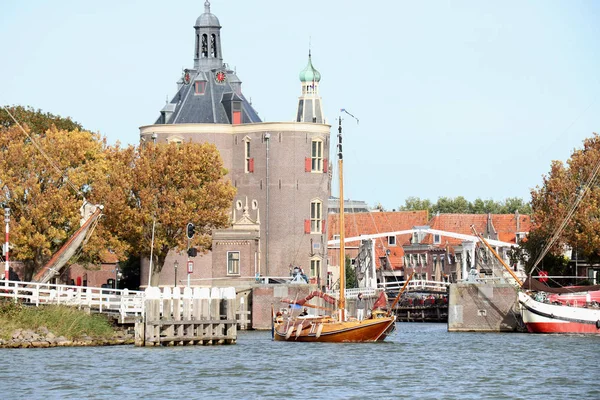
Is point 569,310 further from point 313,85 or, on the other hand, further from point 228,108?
point 313,85

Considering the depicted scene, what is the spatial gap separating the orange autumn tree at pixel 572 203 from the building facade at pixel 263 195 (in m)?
16.0

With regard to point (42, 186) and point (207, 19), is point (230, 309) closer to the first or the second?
point (42, 186)

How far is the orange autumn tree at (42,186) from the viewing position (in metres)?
82.9

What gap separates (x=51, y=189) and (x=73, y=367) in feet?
104

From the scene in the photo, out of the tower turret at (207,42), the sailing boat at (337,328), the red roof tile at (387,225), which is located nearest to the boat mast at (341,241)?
the sailing boat at (337,328)

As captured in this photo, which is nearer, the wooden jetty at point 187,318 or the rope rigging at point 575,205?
the wooden jetty at point 187,318

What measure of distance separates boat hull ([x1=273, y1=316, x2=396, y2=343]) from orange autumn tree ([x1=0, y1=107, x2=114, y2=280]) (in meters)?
16.9

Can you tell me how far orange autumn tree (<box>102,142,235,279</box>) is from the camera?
86438 millimetres

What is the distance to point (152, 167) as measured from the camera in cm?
8800

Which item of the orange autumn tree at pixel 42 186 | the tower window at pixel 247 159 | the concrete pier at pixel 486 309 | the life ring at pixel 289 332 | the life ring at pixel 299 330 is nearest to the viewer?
the life ring at pixel 299 330

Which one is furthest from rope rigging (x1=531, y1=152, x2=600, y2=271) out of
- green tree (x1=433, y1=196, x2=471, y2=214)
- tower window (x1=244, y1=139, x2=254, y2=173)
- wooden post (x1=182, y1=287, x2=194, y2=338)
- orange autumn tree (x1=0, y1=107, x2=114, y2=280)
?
green tree (x1=433, y1=196, x2=471, y2=214)

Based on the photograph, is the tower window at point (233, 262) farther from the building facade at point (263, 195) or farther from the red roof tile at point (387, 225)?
the red roof tile at point (387, 225)

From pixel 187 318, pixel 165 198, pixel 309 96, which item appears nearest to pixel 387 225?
pixel 309 96

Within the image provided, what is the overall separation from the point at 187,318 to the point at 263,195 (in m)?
41.9
